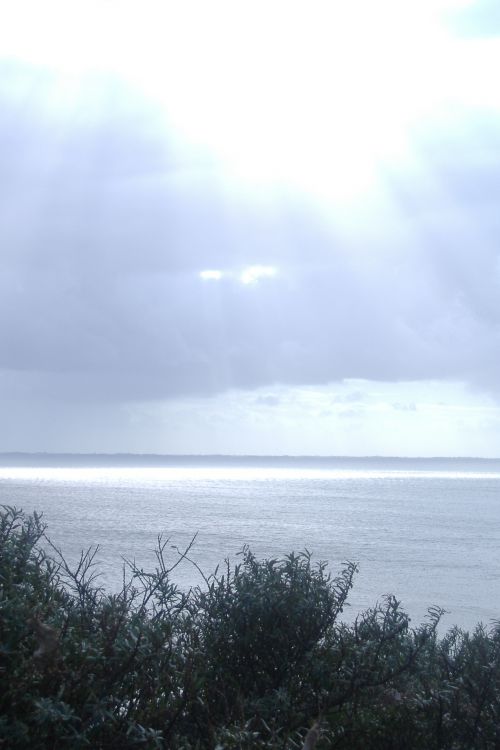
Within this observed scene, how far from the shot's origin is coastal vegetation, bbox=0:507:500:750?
5832 mm

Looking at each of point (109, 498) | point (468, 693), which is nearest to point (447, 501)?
point (109, 498)

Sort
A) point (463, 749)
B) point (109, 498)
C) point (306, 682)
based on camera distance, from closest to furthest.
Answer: point (463, 749) → point (306, 682) → point (109, 498)

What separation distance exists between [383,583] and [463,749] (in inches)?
2130

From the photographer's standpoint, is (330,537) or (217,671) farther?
(330,537)

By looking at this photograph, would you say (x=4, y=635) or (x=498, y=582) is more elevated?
(x=4, y=635)

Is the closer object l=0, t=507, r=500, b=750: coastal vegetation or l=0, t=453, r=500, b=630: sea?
l=0, t=507, r=500, b=750: coastal vegetation

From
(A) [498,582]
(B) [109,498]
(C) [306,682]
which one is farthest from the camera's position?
(B) [109,498]

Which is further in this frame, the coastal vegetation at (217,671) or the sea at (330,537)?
the sea at (330,537)

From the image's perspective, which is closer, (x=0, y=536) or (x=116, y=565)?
(x=0, y=536)

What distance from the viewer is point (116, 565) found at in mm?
57469

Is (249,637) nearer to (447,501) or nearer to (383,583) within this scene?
(383,583)

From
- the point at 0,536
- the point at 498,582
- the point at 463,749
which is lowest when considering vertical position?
the point at 498,582

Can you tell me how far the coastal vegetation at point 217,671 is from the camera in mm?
5832

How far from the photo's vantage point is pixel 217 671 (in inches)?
333
